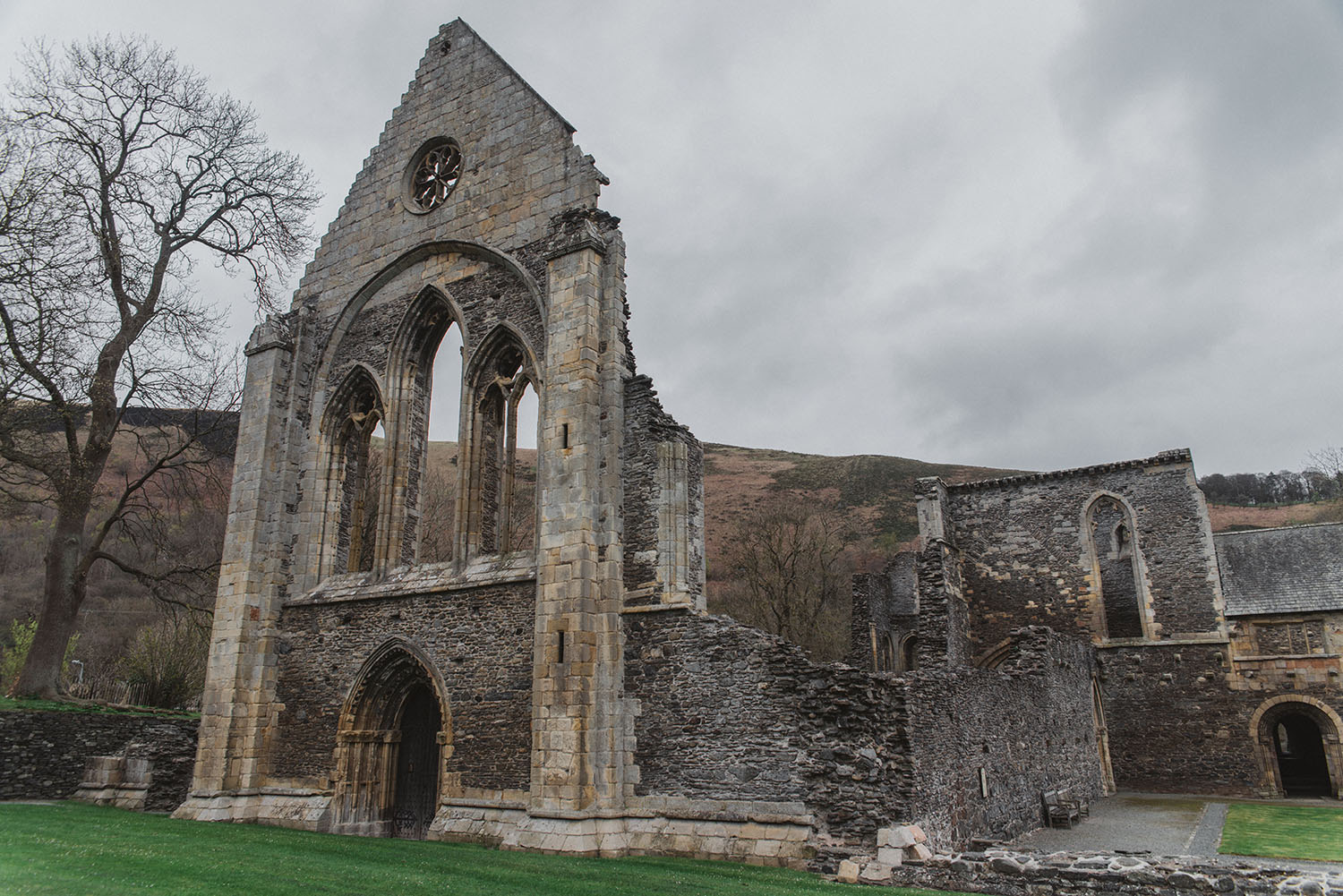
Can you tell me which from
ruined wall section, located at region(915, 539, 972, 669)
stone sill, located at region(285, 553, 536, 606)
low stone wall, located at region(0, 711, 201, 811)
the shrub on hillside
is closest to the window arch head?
stone sill, located at region(285, 553, 536, 606)

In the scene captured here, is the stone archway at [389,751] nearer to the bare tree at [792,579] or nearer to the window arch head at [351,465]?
the window arch head at [351,465]

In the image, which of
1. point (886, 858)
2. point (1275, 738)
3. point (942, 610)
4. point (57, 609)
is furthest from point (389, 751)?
point (1275, 738)

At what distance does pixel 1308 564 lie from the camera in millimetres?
23188

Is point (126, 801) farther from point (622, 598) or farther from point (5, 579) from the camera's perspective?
point (5, 579)

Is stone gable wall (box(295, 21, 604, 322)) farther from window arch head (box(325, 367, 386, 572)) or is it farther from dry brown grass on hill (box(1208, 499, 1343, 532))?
dry brown grass on hill (box(1208, 499, 1343, 532))

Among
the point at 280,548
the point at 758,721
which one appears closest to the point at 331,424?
the point at 280,548

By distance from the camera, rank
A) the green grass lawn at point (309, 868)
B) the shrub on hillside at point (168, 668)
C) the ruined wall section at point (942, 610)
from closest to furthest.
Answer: the green grass lawn at point (309, 868)
the ruined wall section at point (942, 610)
the shrub on hillside at point (168, 668)

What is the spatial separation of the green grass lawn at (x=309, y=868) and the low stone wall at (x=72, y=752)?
3542 millimetres

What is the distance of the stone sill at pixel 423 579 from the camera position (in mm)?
12500

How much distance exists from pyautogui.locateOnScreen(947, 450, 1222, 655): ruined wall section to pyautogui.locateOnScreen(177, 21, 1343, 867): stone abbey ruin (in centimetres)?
424

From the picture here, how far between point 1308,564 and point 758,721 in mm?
20213

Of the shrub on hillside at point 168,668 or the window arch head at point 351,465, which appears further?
the shrub on hillside at point 168,668

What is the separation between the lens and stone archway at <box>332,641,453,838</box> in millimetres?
13242

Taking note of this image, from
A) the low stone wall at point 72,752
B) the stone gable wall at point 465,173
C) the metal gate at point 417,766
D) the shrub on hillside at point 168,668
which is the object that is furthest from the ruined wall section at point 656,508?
the shrub on hillside at point 168,668
